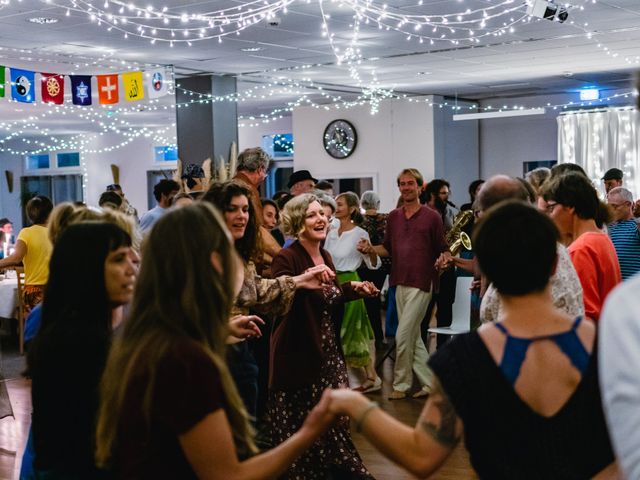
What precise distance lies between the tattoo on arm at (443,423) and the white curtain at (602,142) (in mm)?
12415

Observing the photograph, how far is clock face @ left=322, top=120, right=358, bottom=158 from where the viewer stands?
49.8 ft

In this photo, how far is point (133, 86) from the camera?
32.0 feet

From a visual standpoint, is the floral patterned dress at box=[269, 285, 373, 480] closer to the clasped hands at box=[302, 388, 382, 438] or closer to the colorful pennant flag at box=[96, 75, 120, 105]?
the clasped hands at box=[302, 388, 382, 438]

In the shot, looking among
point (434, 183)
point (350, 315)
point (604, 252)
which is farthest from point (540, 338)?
point (434, 183)

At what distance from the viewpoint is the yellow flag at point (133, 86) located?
968 centimetres

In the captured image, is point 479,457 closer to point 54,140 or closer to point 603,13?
point 603,13

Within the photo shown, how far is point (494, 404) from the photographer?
69.3 inches

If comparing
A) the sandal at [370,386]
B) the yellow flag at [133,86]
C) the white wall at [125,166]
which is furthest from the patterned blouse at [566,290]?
the white wall at [125,166]

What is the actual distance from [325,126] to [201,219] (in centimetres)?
1368

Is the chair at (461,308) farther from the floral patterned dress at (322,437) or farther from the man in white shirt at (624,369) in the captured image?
the man in white shirt at (624,369)

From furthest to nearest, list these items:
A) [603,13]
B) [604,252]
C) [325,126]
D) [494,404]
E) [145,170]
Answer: [145,170]
[325,126]
[603,13]
[604,252]
[494,404]

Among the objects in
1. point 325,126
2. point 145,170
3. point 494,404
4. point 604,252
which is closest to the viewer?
point 494,404

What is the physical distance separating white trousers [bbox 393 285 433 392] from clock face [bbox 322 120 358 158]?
873 cm

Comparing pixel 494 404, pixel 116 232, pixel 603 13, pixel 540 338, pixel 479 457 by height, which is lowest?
pixel 479 457
